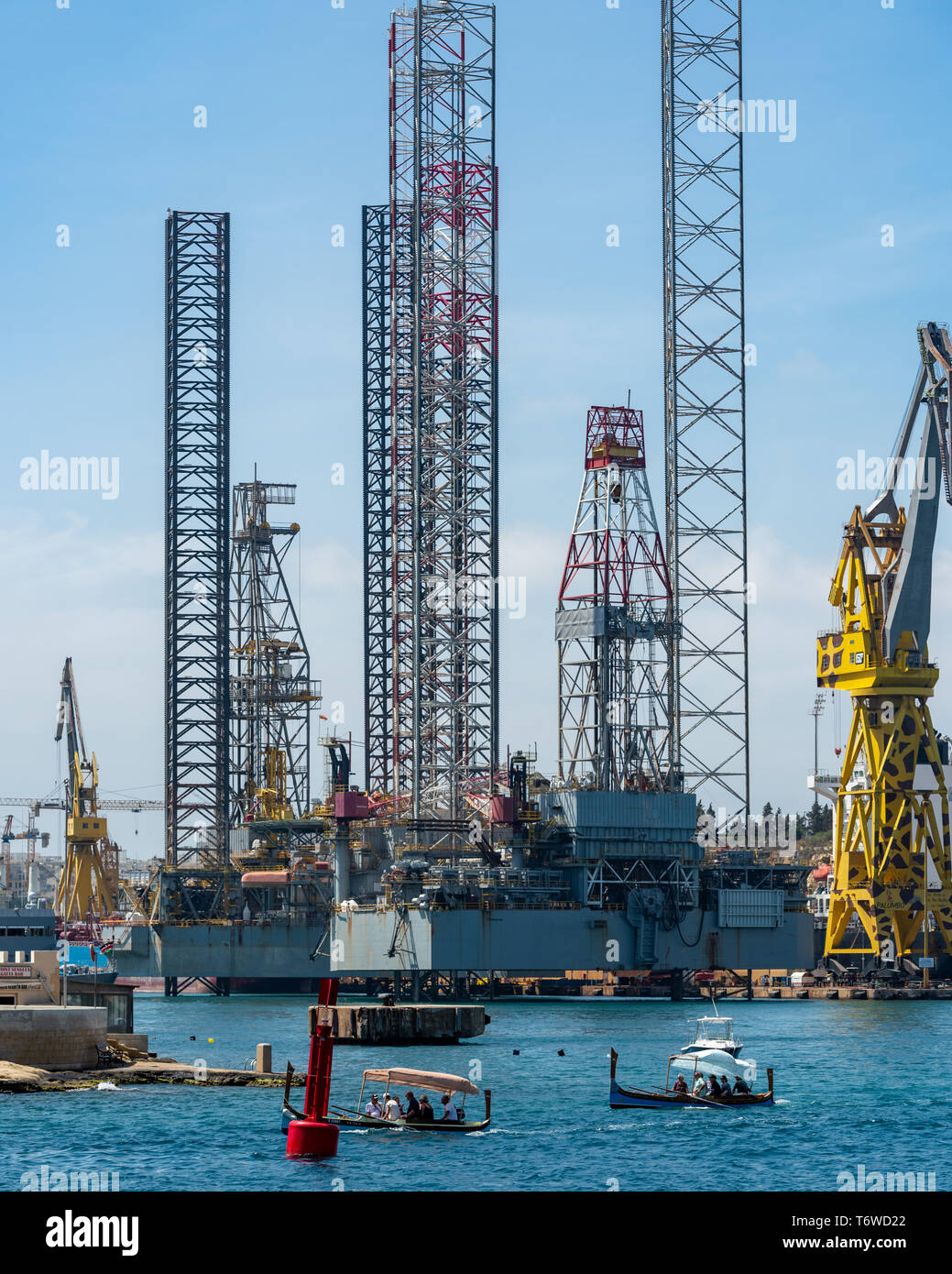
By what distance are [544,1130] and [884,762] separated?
68921 mm

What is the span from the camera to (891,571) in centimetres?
12181

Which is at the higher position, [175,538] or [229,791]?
[175,538]

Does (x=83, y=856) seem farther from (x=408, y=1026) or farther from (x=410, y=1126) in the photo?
(x=410, y=1126)

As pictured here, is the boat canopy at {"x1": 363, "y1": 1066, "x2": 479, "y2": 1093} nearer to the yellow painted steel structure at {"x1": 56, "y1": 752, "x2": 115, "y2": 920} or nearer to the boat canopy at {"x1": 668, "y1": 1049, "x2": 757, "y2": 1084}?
the boat canopy at {"x1": 668, "y1": 1049, "x2": 757, "y2": 1084}

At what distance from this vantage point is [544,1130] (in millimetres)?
55594

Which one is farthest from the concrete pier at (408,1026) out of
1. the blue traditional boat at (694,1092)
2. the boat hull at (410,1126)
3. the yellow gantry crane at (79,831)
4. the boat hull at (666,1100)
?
the yellow gantry crane at (79,831)

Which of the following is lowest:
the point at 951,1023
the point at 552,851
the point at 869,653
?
the point at 951,1023

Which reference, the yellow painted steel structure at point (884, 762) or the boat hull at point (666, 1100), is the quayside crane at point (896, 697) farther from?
the boat hull at point (666, 1100)

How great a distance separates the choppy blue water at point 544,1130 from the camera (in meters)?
47.0

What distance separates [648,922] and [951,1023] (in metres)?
24.9

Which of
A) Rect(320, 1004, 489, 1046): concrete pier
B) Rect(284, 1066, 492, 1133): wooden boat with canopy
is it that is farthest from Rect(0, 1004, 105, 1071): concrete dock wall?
Rect(320, 1004, 489, 1046): concrete pier
